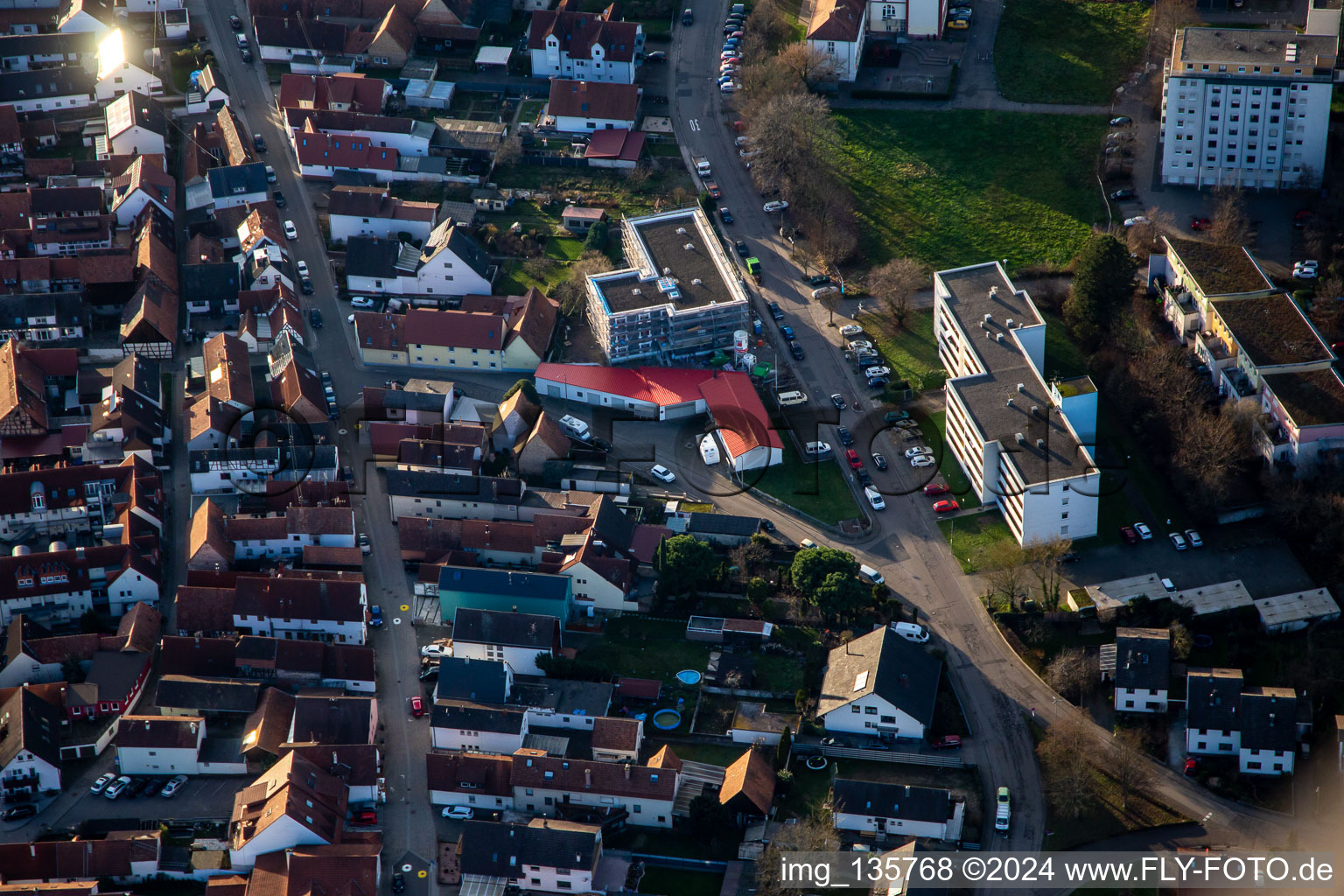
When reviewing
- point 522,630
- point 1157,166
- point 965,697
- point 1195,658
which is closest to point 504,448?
point 522,630

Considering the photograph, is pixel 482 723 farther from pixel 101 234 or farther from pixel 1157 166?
pixel 1157 166

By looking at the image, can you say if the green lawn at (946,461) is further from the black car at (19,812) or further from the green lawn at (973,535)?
the black car at (19,812)

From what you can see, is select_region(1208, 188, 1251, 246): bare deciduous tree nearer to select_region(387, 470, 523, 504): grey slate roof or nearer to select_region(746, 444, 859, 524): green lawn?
select_region(746, 444, 859, 524): green lawn

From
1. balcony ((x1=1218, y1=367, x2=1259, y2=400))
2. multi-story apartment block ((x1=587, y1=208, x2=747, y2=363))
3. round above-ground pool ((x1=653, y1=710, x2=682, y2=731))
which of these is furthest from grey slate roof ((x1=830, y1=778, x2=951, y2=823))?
multi-story apartment block ((x1=587, y1=208, x2=747, y2=363))

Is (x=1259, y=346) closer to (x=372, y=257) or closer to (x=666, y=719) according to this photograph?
(x=666, y=719)

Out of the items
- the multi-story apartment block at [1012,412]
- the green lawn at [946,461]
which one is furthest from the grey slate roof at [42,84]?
the green lawn at [946,461]

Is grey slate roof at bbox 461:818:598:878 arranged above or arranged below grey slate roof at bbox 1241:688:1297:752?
below
